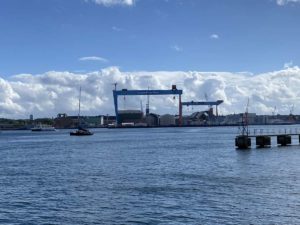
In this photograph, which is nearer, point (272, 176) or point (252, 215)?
point (252, 215)

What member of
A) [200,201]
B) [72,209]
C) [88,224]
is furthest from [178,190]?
[88,224]

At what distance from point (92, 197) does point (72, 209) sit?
12.2 ft

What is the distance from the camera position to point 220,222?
2370cm

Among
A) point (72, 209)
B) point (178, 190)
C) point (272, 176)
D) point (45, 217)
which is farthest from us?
point (272, 176)

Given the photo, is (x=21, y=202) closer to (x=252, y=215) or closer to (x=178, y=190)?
(x=178, y=190)

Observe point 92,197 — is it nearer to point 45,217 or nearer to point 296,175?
point 45,217

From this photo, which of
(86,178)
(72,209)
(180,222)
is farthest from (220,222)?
(86,178)

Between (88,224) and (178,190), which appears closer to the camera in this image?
(88,224)

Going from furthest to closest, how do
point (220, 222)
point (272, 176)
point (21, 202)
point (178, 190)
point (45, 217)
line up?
point (272, 176)
point (178, 190)
point (21, 202)
point (45, 217)
point (220, 222)

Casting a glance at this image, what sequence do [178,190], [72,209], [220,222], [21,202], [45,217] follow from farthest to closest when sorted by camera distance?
[178,190]
[21,202]
[72,209]
[45,217]
[220,222]

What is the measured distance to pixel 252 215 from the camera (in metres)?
25.0

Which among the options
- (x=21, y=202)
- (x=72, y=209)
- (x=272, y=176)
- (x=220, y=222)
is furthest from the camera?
(x=272, y=176)

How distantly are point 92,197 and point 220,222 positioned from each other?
10.1 metres

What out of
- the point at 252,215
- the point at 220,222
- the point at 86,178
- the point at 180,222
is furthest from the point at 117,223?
the point at 86,178
